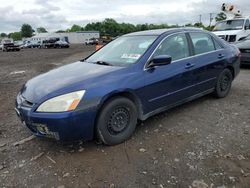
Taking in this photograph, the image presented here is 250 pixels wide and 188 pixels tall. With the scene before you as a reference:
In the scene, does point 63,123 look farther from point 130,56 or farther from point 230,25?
point 230,25

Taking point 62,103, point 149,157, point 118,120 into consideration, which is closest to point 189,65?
point 118,120

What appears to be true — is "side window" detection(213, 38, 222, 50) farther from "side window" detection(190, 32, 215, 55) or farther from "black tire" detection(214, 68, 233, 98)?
"black tire" detection(214, 68, 233, 98)

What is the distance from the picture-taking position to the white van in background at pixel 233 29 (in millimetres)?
→ 14066

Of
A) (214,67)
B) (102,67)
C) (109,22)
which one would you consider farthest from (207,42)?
(109,22)

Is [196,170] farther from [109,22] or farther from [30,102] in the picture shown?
[109,22]

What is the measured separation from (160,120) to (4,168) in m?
2.55

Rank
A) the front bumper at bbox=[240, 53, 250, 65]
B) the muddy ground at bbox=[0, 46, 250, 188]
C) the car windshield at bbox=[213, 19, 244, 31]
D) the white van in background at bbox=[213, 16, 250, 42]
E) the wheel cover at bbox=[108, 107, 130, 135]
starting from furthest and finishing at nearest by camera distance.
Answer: the car windshield at bbox=[213, 19, 244, 31], the white van in background at bbox=[213, 16, 250, 42], the front bumper at bbox=[240, 53, 250, 65], the wheel cover at bbox=[108, 107, 130, 135], the muddy ground at bbox=[0, 46, 250, 188]

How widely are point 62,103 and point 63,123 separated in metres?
0.25

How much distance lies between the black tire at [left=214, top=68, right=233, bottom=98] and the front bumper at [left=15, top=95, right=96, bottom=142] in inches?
126

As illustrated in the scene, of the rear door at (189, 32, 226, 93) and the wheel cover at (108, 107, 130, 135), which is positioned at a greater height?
the rear door at (189, 32, 226, 93)

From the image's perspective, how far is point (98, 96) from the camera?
3619 millimetres

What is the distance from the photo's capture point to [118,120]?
3.96 metres

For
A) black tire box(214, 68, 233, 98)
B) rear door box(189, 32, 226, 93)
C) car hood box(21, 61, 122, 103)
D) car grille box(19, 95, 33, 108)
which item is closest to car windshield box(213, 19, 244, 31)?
black tire box(214, 68, 233, 98)

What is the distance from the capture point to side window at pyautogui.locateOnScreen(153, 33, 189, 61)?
459 centimetres
